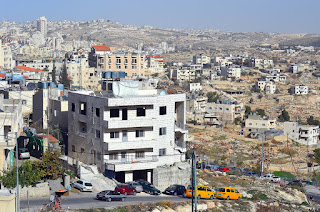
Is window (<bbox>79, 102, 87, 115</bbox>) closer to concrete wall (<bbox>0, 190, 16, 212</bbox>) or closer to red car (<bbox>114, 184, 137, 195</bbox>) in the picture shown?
red car (<bbox>114, 184, 137, 195</bbox>)

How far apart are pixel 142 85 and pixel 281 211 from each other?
10293 millimetres

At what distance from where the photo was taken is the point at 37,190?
72.5 ft

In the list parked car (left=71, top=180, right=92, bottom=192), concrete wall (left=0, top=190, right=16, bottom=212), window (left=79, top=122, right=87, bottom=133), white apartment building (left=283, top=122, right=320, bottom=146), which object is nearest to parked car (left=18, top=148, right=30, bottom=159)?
window (left=79, top=122, right=87, bottom=133)

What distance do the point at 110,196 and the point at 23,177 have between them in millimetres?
3367

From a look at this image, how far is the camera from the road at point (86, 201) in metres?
20.7

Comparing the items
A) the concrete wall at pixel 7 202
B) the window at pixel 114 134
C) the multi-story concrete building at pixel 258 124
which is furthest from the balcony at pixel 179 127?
the multi-story concrete building at pixel 258 124

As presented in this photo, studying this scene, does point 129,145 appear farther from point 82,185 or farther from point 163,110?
point 82,185

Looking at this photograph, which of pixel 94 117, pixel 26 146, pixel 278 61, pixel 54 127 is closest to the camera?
pixel 94 117

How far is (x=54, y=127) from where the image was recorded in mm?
32531

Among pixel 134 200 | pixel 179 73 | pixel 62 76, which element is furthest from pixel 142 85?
pixel 179 73

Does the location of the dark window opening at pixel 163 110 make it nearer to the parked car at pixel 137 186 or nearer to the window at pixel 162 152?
the window at pixel 162 152

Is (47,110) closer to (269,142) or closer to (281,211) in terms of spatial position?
(281,211)

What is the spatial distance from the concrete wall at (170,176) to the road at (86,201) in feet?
7.16

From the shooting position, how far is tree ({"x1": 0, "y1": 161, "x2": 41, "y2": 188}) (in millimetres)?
20312
